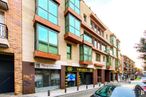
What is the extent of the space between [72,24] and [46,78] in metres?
8.17

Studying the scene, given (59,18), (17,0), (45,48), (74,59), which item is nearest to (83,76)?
(74,59)

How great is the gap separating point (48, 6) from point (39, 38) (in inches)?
148

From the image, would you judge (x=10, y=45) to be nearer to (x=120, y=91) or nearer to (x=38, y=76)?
(x=38, y=76)

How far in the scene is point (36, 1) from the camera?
2439cm

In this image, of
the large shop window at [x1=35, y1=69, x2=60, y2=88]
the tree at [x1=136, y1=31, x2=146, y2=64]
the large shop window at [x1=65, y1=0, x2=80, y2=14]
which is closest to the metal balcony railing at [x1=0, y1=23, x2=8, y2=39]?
the large shop window at [x1=35, y1=69, x2=60, y2=88]

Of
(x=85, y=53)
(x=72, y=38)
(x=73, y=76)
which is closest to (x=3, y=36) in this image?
(x=72, y=38)

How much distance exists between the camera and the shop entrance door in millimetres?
22453

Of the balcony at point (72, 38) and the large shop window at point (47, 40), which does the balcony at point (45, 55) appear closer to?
the large shop window at point (47, 40)

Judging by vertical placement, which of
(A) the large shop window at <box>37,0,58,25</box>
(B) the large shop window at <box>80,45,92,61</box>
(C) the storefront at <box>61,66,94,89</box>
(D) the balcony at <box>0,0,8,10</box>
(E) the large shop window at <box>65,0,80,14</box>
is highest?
(E) the large shop window at <box>65,0,80,14</box>

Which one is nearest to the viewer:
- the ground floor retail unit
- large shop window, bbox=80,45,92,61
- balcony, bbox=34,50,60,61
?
the ground floor retail unit

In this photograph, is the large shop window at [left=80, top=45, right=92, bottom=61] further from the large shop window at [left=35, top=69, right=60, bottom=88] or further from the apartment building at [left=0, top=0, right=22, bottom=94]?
the apartment building at [left=0, top=0, right=22, bottom=94]

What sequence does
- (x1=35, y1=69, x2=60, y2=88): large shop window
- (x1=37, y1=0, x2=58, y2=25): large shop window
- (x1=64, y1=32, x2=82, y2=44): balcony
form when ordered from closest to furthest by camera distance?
(x1=37, y1=0, x2=58, y2=25): large shop window, (x1=35, y1=69, x2=60, y2=88): large shop window, (x1=64, y1=32, x2=82, y2=44): balcony

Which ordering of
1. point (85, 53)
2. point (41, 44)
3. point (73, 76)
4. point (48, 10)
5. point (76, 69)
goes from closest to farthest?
point (41, 44) < point (48, 10) < point (73, 76) < point (76, 69) < point (85, 53)

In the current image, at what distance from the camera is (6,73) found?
23.0 m
